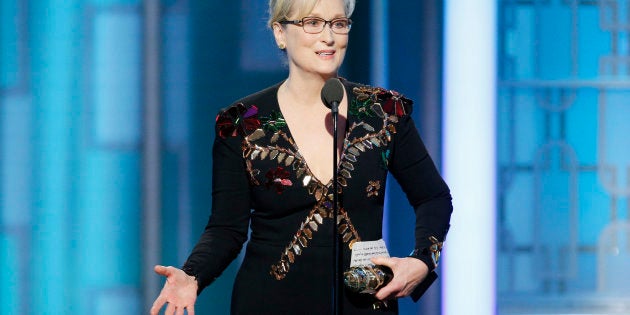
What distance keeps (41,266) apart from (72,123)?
0.50m

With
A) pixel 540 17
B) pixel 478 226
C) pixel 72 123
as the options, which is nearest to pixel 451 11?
pixel 540 17

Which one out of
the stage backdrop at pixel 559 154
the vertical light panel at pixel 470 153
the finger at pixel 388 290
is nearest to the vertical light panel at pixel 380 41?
the vertical light panel at pixel 470 153

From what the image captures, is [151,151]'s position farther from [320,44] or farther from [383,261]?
[383,261]

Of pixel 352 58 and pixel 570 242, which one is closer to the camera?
pixel 352 58

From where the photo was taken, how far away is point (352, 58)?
10.6 feet

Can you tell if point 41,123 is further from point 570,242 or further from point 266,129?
point 570,242

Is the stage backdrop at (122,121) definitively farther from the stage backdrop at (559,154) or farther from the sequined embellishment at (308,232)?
the sequined embellishment at (308,232)

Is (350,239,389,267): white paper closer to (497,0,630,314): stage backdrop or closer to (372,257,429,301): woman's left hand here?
(372,257,429,301): woman's left hand

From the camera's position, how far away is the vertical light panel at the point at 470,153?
307 centimetres

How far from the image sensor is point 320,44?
5.71 ft

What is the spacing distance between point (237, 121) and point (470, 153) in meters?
1.42

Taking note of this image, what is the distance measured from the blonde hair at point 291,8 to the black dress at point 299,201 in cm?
16

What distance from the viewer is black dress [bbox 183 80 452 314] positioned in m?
1.74

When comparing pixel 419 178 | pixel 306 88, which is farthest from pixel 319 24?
pixel 419 178
